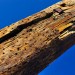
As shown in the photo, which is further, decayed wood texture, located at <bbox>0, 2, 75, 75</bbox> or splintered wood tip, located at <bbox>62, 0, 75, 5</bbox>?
splintered wood tip, located at <bbox>62, 0, 75, 5</bbox>

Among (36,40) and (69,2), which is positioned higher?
(69,2)

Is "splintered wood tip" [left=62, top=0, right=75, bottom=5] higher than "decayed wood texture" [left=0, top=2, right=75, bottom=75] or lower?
higher

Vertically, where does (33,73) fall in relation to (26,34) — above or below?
below

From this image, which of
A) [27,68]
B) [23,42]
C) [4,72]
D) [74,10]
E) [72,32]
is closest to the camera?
[4,72]

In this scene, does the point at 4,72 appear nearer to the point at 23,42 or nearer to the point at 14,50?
the point at 14,50

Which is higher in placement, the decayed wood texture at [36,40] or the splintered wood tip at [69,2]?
the splintered wood tip at [69,2]

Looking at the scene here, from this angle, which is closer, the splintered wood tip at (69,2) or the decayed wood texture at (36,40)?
the decayed wood texture at (36,40)

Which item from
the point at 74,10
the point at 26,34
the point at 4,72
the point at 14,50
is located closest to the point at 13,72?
the point at 4,72

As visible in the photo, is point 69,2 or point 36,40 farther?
point 69,2
